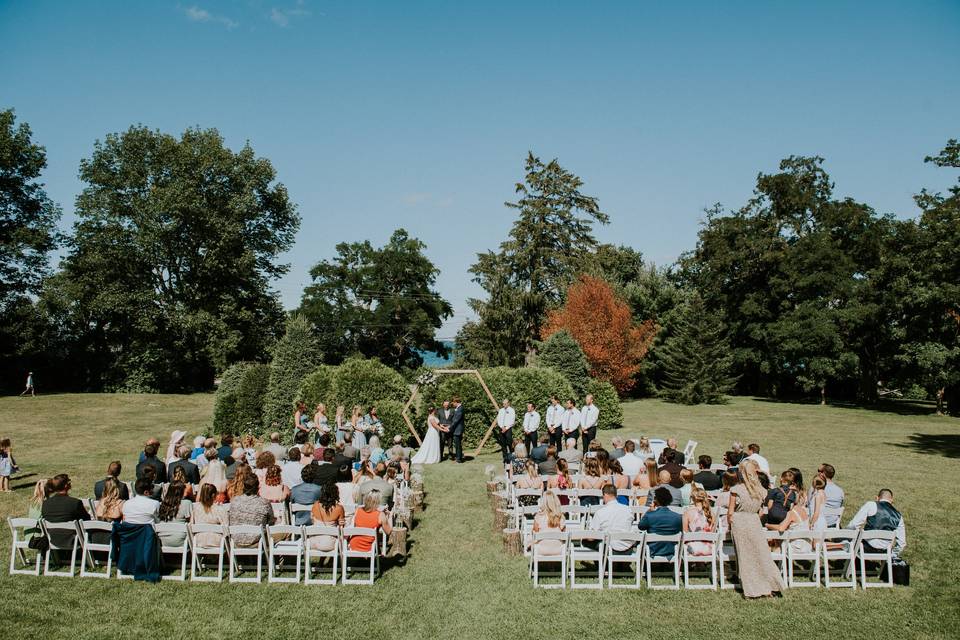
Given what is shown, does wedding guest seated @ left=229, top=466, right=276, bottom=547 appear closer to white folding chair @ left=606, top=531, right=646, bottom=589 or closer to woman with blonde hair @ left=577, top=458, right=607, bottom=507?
white folding chair @ left=606, top=531, right=646, bottom=589

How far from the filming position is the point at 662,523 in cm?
824

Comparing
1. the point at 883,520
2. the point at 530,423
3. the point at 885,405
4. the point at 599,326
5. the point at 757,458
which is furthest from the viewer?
the point at 885,405

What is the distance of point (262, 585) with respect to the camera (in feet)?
26.5

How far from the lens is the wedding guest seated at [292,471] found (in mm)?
10961

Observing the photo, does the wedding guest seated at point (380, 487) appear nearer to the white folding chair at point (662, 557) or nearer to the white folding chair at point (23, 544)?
the white folding chair at point (662, 557)

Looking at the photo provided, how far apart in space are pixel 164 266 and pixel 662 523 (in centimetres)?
4242

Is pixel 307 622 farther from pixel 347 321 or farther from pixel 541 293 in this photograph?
pixel 347 321

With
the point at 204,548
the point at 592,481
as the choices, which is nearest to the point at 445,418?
the point at 592,481

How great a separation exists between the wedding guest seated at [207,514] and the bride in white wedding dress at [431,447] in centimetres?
918

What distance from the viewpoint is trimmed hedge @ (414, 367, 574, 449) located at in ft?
66.4

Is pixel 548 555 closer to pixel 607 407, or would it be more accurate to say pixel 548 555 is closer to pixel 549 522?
pixel 549 522

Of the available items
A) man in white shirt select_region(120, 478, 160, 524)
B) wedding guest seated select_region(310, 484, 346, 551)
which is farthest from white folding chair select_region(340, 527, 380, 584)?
man in white shirt select_region(120, 478, 160, 524)

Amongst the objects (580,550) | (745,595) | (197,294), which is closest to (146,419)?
(197,294)

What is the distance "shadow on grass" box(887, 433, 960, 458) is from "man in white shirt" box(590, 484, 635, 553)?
16.3 m
